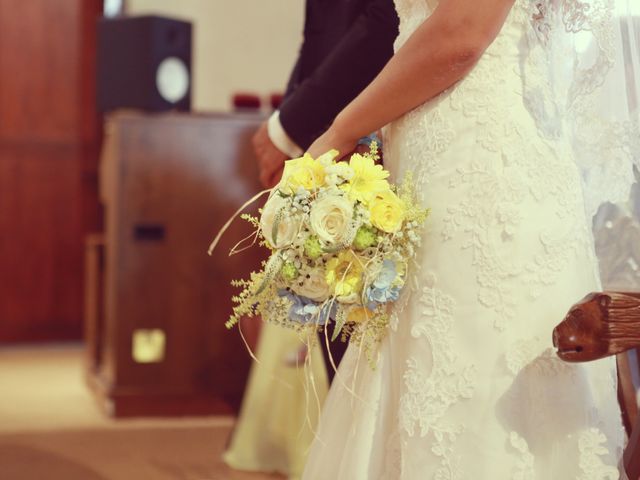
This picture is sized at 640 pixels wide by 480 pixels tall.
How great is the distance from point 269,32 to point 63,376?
227 centimetres

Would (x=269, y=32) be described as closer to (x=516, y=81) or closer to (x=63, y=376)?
(x=63, y=376)

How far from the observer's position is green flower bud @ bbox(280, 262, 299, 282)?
1.51 meters

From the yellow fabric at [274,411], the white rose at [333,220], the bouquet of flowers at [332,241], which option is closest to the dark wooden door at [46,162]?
the yellow fabric at [274,411]

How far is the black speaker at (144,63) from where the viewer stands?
463 cm

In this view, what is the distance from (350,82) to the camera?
6.66ft

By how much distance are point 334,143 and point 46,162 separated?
513 centimetres

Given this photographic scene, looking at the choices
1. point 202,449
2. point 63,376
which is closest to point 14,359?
point 63,376

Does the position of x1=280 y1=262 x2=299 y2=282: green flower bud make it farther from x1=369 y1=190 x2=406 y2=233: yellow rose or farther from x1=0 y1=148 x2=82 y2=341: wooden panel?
x1=0 y1=148 x2=82 y2=341: wooden panel

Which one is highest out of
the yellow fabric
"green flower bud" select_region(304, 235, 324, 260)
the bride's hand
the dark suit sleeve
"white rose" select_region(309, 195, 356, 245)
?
the dark suit sleeve

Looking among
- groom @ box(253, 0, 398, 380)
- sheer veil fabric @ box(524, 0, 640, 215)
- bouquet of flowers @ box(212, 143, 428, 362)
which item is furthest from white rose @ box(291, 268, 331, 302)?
groom @ box(253, 0, 398, 380)

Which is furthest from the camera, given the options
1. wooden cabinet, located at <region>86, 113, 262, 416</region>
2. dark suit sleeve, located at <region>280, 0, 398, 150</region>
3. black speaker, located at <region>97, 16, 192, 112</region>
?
black speaker, located at <region>97, 16, 192, 112</region>

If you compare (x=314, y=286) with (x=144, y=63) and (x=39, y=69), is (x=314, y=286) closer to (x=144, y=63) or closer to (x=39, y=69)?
(x=144, y=63)

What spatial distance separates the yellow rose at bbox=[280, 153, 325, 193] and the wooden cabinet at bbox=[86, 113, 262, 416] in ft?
9.48

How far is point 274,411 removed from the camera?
3.70m
